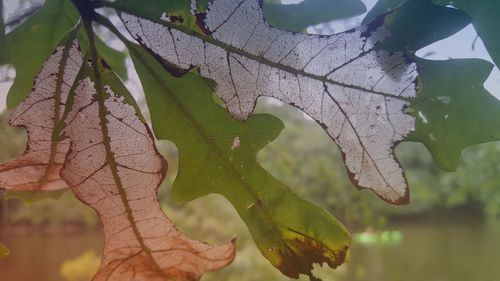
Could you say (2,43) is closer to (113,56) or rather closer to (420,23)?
(113,56)

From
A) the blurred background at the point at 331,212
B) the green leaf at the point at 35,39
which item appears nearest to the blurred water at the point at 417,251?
the blurred background at the point at 331,212

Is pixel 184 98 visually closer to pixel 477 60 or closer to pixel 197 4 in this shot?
pixel 197 4

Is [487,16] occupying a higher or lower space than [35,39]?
lower

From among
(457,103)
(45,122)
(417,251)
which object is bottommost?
(417,251)

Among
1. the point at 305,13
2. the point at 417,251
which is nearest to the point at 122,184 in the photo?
the point at 305,13

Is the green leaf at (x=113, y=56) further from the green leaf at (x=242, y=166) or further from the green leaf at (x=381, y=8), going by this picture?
the green leaf at (x=381, y=8)

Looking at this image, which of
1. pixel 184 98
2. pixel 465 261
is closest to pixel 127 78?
pixel 184 98

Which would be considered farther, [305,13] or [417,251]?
[417,251]
